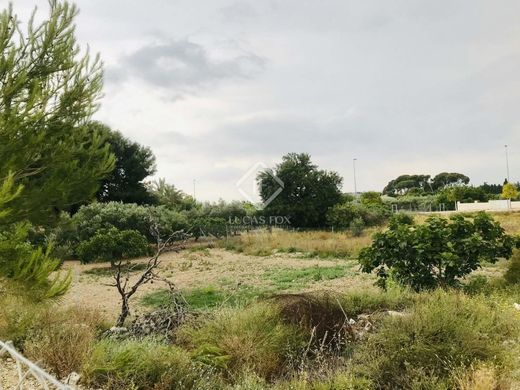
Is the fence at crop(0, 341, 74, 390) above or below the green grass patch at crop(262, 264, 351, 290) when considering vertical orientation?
above

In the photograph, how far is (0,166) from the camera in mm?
7816

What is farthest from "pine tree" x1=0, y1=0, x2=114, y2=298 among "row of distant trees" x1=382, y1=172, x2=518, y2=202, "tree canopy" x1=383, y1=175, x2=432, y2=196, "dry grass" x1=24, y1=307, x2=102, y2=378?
"tree canopy" x1=383, y1=175, x2=432, y2=196

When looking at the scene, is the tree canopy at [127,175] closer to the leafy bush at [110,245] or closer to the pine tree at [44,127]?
the leafy bush at [110,245]

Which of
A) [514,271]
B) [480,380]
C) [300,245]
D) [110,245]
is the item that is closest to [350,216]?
[300,245]

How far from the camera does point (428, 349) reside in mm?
4086

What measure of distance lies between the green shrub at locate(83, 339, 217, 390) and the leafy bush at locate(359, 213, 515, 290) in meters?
4.42

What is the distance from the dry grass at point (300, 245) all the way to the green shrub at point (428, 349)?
11.6 metres

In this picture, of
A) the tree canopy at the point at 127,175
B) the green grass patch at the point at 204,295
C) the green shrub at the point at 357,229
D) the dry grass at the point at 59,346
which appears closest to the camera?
the dry grass at the point at 59,346

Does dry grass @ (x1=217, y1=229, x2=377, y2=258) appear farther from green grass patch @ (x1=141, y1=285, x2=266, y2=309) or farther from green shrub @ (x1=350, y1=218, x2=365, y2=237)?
green grass patch @ (x1=141, y1=285, x2=266, y2=309)

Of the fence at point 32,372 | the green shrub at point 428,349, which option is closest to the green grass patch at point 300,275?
the green shrub at point 428,349

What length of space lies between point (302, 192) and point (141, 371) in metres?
27.3

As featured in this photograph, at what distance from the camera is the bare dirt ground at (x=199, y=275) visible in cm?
1012

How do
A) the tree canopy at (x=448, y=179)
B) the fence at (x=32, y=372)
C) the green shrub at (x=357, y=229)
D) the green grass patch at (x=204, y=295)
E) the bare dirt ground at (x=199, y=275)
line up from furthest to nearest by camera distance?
the tree canopy at (x=448, y=179) → the green shrub at (x=357, y=229) → the bare dirt ground at (x=199, y=275) → the green grass patch at (x=204, y=295) → the fence at (x=32, y=372)

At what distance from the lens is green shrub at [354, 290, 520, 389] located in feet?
12.9
